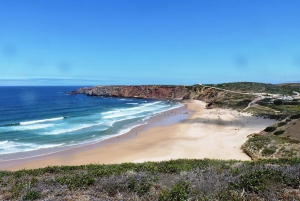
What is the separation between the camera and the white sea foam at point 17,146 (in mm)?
25844

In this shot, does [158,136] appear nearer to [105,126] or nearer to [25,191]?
[105,126]

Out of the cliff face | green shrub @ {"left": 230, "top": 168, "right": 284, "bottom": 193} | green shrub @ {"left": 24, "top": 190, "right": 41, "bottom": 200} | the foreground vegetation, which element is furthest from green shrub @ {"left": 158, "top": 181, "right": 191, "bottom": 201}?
the cliff face

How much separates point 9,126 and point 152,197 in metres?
38.6

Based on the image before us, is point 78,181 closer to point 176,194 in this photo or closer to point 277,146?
point 176,194

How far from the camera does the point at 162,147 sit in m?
27.2

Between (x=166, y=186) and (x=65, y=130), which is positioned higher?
(x=166, y=186)

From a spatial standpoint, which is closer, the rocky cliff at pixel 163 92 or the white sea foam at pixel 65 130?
the white sea foam at pixel 65 130

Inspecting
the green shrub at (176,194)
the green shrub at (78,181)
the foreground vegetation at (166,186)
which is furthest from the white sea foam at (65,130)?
the green shrub at (176,194)

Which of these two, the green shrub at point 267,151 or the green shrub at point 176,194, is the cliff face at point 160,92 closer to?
the green shrub at point 267,151

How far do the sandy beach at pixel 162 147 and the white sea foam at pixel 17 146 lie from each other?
3.44 meters

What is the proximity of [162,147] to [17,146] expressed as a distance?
56.3ft

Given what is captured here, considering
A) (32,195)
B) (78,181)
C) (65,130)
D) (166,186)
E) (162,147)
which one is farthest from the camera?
(65,130)

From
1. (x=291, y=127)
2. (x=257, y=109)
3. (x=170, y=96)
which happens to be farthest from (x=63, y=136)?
(x=170, y=96)

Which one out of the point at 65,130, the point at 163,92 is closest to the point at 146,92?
the point at 163,92
